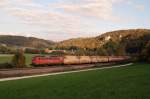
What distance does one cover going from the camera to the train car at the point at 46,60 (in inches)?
1783

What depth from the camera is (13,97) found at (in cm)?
1144

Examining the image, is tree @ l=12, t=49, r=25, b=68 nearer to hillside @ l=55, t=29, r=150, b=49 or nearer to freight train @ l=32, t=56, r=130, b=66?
freight train @ l=32, t=56, r=130, b=66

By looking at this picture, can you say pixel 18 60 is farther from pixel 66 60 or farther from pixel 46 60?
pixel 66 60

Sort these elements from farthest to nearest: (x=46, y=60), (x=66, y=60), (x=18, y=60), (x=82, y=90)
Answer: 1. (x=66, y=60)
2. (x=46, y=60)
3. (x=18, y=60)
4. (x=82, y=90)

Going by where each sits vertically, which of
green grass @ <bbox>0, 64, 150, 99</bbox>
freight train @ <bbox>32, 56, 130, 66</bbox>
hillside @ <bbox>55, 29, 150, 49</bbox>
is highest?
hillside @ <bbox>55, 29, 150, 49</bbox>

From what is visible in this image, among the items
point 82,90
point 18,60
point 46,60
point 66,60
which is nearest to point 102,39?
point 66,60

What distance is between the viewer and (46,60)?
46.3m

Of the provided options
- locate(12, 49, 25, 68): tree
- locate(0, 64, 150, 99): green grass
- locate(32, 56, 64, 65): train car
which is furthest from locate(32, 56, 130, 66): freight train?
locate(0, 64, 150, 99): green grass

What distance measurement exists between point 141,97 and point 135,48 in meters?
90.0

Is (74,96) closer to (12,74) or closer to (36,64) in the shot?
(12,74)

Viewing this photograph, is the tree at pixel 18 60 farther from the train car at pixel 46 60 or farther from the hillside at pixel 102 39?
the hillside at pixel 102 39

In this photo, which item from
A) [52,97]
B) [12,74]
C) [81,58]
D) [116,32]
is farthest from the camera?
[116,32]

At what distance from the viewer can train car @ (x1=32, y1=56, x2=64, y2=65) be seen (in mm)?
45281

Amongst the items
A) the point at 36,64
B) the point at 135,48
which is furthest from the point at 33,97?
the point at 135,48
